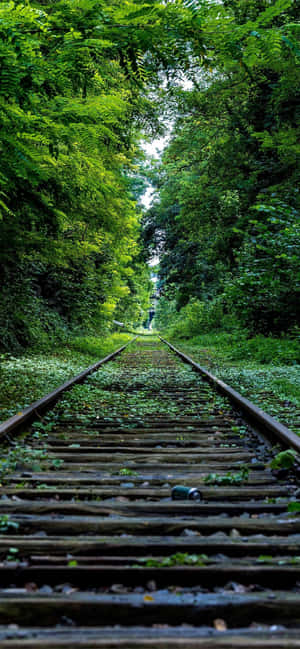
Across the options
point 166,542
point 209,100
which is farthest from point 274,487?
point 209,100

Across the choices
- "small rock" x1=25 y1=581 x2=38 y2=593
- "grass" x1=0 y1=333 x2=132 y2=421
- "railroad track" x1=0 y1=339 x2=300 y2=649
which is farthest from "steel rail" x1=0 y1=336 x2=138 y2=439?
"small rock" x1=25 y1=581 x2=38 y2=593

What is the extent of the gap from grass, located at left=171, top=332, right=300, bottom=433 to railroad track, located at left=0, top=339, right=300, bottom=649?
1.22 meters

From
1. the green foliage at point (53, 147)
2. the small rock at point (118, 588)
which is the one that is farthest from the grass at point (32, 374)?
the small rock at point (118, 588)

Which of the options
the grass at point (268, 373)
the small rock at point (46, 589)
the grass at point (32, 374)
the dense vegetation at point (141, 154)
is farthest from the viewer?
the grass at point (32, 374)

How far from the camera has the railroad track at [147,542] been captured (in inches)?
63.4

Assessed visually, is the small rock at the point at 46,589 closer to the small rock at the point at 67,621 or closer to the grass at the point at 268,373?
the small rock at the point at 67,621

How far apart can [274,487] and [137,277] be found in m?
32.7

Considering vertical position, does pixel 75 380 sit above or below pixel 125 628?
above

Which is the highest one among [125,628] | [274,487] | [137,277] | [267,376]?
[137,277]

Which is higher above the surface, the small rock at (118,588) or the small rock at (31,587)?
the small rock at (118,588)

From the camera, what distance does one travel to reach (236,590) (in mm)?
1808

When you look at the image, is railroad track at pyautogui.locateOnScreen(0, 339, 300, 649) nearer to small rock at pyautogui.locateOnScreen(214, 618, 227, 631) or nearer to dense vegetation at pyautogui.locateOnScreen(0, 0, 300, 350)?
small rock at pyautogui.locateOnScreen(214, 618, 227, 631)

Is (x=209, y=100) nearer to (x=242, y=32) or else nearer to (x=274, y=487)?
(x=242, y=32)

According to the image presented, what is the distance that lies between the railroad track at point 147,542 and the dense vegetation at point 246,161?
3279 millimetres
